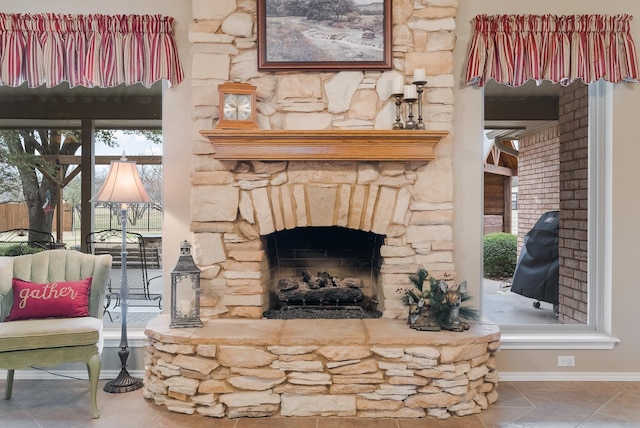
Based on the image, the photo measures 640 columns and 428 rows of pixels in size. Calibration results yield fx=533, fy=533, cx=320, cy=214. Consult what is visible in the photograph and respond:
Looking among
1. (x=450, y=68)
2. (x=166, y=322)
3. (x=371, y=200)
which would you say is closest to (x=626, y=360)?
(x=371, y=200)

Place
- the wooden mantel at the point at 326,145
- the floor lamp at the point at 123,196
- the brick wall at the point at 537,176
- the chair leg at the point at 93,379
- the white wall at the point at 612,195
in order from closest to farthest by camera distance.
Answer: the chair leg at the point at 93,379
the wooden mantel at the point at 326,145
the floor lamp at the point at 123,196
the white wall at the point at 612,195
the brick wall at the point at 537,176

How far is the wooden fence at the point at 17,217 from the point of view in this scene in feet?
13.5

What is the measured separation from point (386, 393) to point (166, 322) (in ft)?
4.97

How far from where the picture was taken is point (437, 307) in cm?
340

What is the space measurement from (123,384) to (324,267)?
65.7 inches

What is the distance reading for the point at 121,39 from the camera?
Answer: 375cm

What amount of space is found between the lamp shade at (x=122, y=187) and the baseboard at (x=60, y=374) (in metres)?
1.30

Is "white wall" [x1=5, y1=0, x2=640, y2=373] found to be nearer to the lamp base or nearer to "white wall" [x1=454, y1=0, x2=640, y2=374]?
"white wall" [x1=454, y1=0, x2=640, y2=374]

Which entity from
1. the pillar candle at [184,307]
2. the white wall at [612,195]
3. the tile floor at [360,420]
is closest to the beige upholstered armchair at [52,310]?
the tile floor at [360,420]

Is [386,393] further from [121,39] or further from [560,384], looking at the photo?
[121,39]

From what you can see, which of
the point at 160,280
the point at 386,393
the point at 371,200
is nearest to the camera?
the point at 386,393

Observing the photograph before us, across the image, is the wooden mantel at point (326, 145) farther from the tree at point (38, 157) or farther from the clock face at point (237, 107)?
the tree at point (38, 157)

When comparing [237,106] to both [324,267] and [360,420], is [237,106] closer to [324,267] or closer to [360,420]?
[324,267]

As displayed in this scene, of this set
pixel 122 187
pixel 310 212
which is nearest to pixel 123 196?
pixel 122 187
